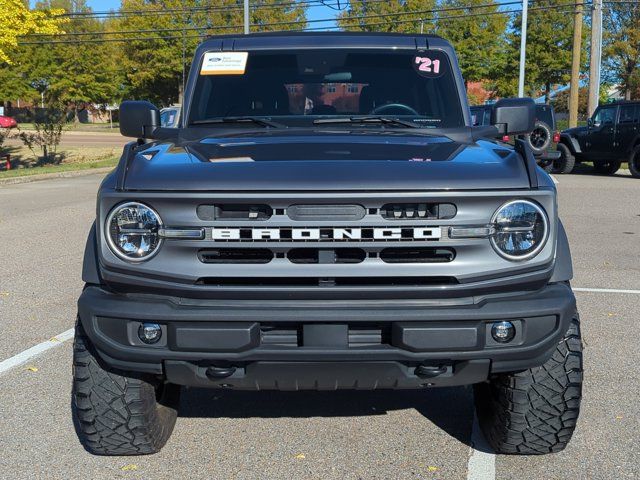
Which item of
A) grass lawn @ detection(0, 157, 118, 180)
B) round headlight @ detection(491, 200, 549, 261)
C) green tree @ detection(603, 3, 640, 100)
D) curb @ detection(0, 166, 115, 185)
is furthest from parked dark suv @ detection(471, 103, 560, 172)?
green tree @ detection(603, 3, 640, 100)

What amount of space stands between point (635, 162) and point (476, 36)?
1168 inches

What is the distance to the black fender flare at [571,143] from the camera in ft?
70.4

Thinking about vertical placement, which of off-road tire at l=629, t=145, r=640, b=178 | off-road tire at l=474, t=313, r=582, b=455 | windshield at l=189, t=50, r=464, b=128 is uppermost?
windshield at l=189, t=50, r=464, b=128

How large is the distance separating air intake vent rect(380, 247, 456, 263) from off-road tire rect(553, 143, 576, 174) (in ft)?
65.4

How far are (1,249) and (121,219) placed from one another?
283 inches

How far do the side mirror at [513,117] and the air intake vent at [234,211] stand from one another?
1873 millimetres

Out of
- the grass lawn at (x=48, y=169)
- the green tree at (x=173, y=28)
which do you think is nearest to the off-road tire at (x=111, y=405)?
the grass lawn at (x=48, y=169)

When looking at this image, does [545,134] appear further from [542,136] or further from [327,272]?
[327,272]

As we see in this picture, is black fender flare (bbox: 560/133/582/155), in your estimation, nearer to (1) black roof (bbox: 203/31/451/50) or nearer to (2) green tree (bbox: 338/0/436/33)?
(1) black roof (bbox: 203/31/451/50)

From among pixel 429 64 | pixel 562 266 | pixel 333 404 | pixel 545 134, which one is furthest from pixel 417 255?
pixel 545 134

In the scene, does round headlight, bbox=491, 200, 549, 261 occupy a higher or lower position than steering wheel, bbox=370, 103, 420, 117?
lower

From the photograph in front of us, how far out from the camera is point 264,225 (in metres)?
3.02

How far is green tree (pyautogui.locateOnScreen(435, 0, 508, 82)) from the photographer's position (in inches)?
1890

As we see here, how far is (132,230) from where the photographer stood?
3102 mm
